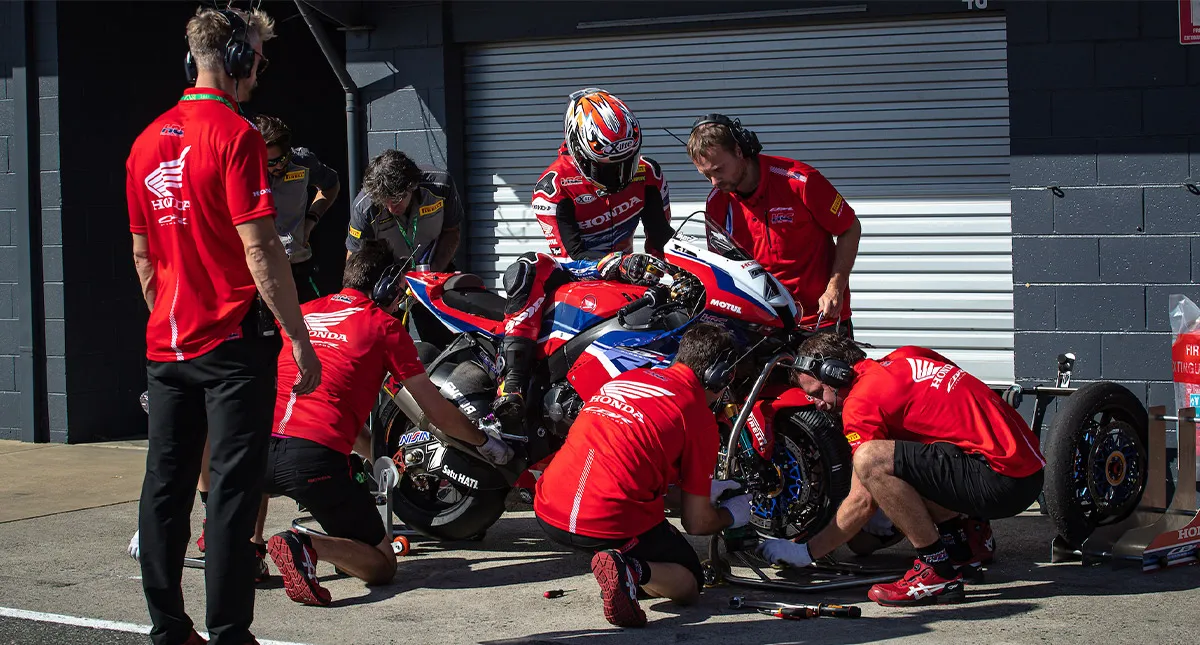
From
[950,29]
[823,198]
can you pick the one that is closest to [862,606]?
[823,198]

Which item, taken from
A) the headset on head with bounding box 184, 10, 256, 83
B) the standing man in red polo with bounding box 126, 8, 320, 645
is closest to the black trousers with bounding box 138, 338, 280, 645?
the standing man in red polo with bounding box 126, 8, 320, 645

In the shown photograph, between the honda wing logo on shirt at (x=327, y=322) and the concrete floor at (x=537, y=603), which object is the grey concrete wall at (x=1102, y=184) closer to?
the concrete floor at (x=537, y=603)

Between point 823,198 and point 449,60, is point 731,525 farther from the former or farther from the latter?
point 449,60

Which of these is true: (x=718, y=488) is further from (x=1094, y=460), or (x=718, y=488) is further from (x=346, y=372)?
(x=1094, y=460)

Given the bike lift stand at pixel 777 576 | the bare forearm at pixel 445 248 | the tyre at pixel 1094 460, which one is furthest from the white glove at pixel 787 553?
the bare forearm at pixel 445 248

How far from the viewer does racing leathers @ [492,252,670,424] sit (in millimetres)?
6207

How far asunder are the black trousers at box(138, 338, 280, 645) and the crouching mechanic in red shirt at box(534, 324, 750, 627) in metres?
1.34

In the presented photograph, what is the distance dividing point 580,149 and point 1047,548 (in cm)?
277

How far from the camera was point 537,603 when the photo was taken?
5633 mm

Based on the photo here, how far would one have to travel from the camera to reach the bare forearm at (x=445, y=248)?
A: 755 centimetres

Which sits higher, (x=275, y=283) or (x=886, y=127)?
(x=886, y=127)

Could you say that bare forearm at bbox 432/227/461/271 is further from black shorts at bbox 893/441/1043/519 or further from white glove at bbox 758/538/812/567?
black shorts at bbox 893/441/1043/519

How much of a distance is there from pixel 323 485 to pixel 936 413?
7.99 feet

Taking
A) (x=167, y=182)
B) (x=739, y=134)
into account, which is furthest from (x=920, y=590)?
(x=167, y=182)
